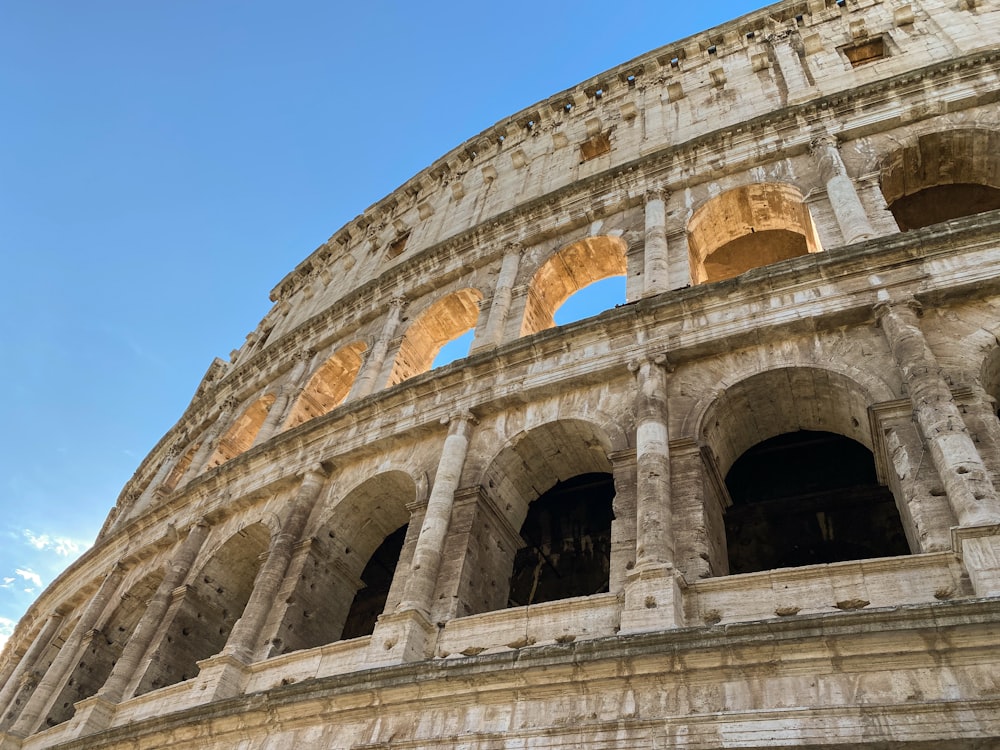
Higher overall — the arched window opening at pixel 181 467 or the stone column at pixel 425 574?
the arched window opening at pixel 181 467

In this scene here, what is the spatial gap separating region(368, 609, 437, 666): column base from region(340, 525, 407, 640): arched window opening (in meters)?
4.32

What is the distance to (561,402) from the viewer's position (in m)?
9.61

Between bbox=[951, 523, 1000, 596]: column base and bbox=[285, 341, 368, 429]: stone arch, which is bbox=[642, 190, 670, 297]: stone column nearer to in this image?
bbox=[951, 523, 1000, 596]: column base

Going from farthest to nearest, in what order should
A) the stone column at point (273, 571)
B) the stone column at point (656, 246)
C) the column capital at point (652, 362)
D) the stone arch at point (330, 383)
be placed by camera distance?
the stone arch at point (330, 383) → the stone column at point (656, 246) → the stone column at point (273, 571) → the column capital at point (652, 362)

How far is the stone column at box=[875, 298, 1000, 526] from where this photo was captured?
242 inches

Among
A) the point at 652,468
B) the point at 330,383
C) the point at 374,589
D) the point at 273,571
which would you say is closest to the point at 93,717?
the point at 273,571

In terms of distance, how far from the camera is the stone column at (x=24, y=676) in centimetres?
1314

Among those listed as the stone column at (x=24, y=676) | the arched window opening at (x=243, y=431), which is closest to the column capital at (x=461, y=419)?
the arched window opening at (x=243, y=431)

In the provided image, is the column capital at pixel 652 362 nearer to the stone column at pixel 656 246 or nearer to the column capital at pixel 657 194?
the stone column at pixel 656 246

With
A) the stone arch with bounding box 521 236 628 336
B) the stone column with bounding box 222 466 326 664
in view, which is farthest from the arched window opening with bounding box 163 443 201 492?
the stone arch with bounding box 521 236 628 336

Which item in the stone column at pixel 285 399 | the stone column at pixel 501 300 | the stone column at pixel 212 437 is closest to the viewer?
the stone column at pixel 501 300

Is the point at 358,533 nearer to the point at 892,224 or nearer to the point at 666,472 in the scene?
the point at 666,472

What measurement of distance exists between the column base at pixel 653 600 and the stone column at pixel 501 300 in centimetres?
554

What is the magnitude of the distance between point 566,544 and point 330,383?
673 cm
